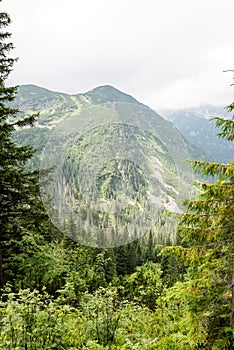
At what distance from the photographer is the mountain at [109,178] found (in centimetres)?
765

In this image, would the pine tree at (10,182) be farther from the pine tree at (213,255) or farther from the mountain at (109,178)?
the pine tree at (213,255)

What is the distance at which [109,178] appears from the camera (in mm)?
7617

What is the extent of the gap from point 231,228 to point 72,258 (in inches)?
394

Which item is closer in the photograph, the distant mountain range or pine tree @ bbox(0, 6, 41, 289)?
the distant mountain range

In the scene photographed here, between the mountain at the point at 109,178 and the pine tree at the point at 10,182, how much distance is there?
26.5 inches

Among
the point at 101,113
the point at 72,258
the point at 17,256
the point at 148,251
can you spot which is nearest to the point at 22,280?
the point at 17,256

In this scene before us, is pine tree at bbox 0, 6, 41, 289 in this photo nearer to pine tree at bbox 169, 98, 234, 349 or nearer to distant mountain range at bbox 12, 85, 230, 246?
distant mountain range at bbox 12, 85, 230, 246

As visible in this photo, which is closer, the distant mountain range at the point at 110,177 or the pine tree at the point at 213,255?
the pine tree at the point at 213,255

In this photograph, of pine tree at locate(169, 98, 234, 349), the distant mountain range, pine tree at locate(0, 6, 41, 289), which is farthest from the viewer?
pine tree at locate(0, 6, 41, 289)

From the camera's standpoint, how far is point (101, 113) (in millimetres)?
8930

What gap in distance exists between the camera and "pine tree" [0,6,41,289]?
8523 mm

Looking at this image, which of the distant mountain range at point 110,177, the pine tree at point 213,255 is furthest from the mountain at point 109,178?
the pine tree at point 213,255

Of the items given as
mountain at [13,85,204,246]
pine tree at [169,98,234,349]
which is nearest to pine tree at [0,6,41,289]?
mountain at [13,85,204,246]

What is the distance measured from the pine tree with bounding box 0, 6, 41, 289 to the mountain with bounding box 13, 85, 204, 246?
0.67 m
